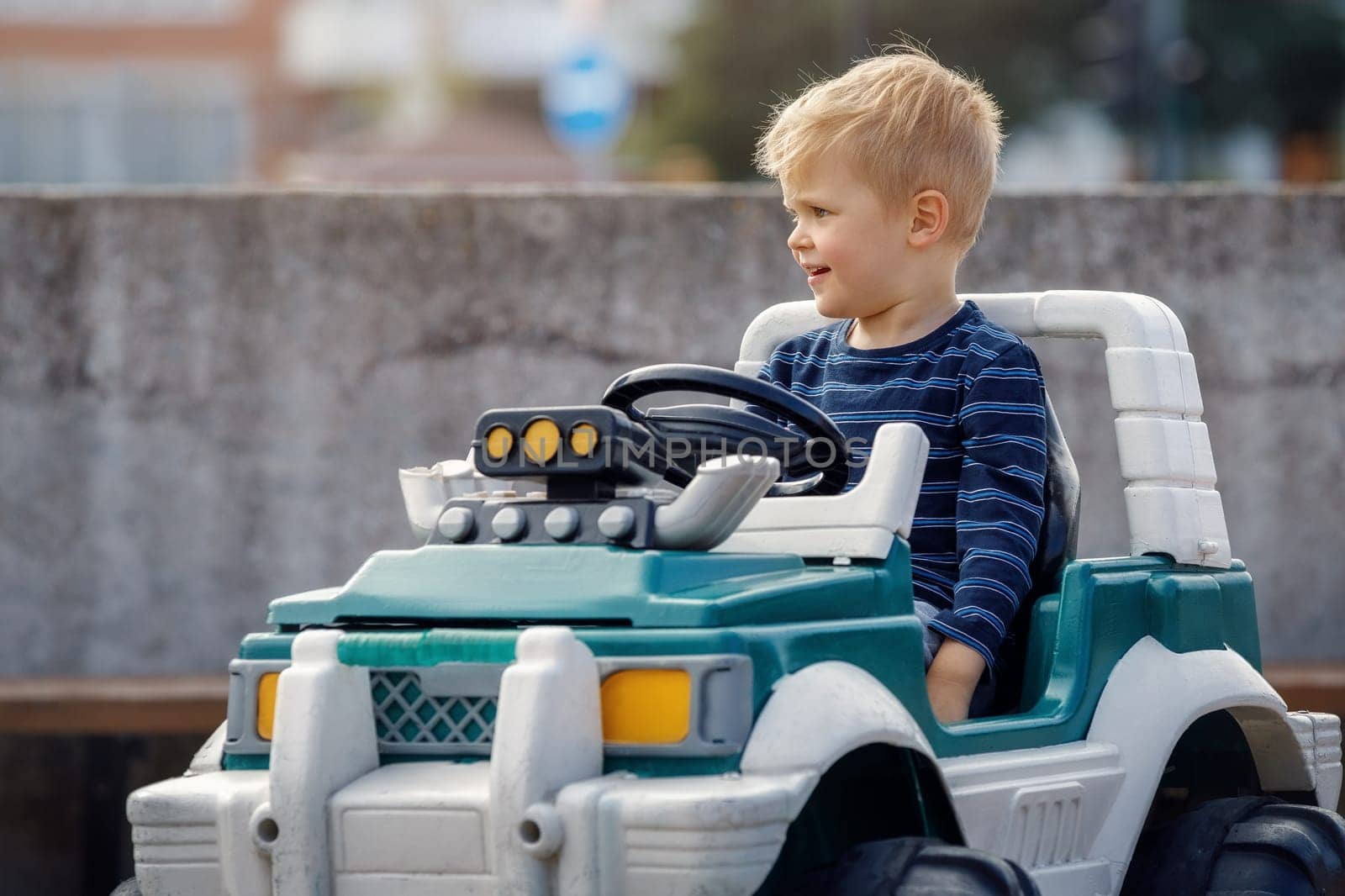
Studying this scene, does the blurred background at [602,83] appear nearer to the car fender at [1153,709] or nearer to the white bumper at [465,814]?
the car fender at [1153,709]

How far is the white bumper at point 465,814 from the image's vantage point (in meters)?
2.52

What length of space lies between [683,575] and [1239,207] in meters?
4.32

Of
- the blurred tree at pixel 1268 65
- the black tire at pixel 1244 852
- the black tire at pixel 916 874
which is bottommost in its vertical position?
the black tire at pixel 1244 852

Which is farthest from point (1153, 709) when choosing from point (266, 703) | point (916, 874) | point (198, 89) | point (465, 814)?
point (198, 89)

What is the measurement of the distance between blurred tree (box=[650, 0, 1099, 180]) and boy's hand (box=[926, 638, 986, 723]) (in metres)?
33.0

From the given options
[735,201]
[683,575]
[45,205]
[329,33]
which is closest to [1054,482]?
[683,575]

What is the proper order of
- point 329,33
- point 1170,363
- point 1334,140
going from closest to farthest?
point 1170,363
point 1334,140
point 329,33

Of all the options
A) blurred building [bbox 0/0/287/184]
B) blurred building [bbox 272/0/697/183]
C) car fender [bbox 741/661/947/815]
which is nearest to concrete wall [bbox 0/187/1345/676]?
car fender [bbox 741/661/947/815]

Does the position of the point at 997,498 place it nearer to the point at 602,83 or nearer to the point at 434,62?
the point at 602,83

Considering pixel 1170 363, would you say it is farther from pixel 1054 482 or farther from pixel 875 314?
pixel 875 314

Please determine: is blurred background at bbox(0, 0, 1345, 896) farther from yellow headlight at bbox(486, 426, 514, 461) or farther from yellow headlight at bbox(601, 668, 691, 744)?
yellow headlight at bbox(601, 668, 691, 744)

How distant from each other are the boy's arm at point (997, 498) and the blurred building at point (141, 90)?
54587 millimetres

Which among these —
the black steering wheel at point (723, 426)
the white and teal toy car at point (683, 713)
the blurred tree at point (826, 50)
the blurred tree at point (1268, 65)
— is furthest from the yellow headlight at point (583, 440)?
the blurred tree at point (1268, 65)

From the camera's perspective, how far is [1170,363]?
12.5 ft
